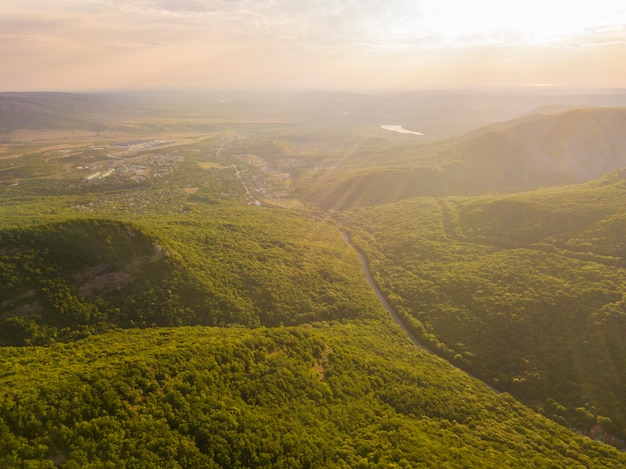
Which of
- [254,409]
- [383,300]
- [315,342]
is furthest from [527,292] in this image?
[254,409]

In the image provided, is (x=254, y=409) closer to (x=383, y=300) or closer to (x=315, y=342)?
(x=315, y=342)

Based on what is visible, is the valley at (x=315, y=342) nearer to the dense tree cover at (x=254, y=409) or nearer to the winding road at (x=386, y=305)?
the dense tree cover at (x=254, y=409)

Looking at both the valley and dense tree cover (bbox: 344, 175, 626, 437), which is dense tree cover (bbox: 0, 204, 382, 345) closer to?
the valley

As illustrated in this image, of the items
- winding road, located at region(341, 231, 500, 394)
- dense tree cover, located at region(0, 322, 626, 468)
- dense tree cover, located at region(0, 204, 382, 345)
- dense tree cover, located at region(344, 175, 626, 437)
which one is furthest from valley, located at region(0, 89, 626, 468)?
winding road, located at region(341, 231, 500, 394)

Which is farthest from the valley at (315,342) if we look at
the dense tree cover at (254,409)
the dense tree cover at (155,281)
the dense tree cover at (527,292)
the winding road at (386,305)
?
the winding road at (386,305)

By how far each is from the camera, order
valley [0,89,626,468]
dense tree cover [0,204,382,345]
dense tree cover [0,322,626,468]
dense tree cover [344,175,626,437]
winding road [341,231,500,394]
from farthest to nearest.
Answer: winding road [341,231,500,394], dense tree cover [344,175,626,437], dense tree cover [0,204,382,345], valley [0,89,626,468], dense tree cover [0,322,626,468]
